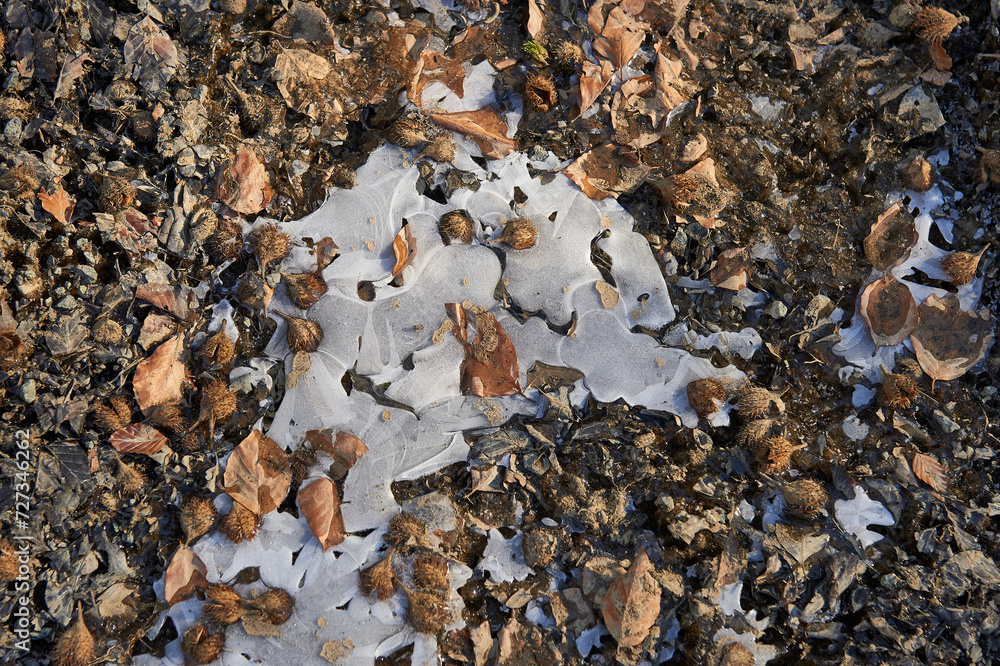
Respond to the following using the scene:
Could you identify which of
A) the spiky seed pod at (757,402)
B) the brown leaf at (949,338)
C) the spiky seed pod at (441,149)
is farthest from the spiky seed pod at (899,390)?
the spiky seed pod at (441,149)

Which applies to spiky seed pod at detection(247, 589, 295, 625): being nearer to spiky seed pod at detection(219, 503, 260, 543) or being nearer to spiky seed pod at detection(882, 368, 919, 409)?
spiky seed pod at detection(219, 503, 260, 543)

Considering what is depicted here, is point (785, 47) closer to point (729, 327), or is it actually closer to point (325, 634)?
point (729, 327)

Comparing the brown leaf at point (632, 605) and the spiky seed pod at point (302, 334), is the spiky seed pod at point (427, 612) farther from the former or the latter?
the spiky seed pod at point (302, 334)

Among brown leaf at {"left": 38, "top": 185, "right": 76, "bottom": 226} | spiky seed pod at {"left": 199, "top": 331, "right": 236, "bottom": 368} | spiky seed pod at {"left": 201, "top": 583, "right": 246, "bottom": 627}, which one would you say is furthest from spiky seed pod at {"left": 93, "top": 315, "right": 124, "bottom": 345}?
spiky seed pod at {"left": 201, "top": 583, "right": 246, "bottom": 627}

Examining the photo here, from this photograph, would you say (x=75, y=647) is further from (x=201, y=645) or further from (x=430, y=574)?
(x=430, y=574)

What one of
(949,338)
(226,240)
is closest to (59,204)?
(226,240)
